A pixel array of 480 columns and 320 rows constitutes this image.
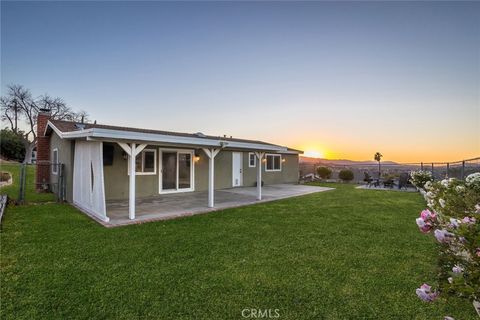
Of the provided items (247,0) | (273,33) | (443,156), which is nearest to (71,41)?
(247,0)

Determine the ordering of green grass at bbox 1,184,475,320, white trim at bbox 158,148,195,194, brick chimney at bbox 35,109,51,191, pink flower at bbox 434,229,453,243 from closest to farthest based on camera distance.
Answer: pink flower at bbox 434,229,453,243
green grass at bbox 1,184,475,320
white trim at bbox 158,148,195,194
brick chimney at bbox 35,109,51,191

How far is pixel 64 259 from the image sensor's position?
157 inches

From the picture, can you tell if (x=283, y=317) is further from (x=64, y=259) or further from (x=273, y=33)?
(x=273, y=33)

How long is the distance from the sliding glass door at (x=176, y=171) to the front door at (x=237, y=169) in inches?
134

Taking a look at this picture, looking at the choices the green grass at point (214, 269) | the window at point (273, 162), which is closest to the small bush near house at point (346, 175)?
the window at point (273, 162)

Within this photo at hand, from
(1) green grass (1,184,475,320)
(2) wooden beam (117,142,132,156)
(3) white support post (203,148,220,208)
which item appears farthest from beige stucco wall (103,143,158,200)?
(2) wooden beam (117,142,132,156)

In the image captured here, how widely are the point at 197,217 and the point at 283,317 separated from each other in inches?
182

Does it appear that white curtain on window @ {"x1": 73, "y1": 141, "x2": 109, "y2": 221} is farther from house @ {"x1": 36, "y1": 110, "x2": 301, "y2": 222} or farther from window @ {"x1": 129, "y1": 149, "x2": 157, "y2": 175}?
window @ {"x1": 129, "y1": 149, "x2": 157, "y2": 175}

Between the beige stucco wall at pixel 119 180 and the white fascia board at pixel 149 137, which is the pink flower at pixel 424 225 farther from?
the beige stucco wall at pixel 119 180

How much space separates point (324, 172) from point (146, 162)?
1422 cm

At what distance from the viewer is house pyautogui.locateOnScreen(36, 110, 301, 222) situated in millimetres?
6523

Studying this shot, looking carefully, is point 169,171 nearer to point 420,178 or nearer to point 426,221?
point 426,221

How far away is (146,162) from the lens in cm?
1035

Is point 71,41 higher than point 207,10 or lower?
lower
